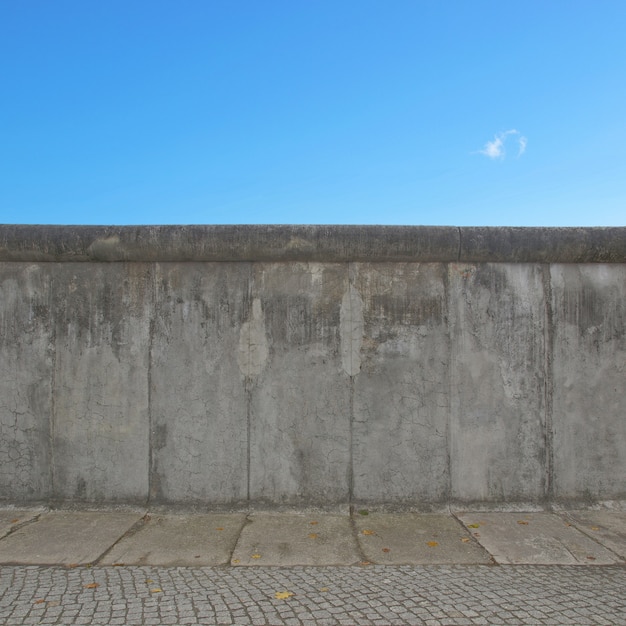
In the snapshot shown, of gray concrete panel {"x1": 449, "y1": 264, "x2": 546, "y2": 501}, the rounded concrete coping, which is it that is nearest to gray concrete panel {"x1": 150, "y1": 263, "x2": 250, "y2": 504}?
the rounded concrete coping

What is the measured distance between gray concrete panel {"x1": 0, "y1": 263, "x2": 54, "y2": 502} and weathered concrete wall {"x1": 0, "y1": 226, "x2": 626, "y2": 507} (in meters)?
0.02

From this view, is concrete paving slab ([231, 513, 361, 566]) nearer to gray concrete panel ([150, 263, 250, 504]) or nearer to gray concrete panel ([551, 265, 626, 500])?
gray concrete panel ([150, 263, 250, 504])

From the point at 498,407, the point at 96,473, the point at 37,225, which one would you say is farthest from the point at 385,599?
the point at 37,225

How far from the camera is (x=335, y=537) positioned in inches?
158

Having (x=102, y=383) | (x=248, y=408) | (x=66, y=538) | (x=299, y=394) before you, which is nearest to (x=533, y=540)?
(x=299, y=394)

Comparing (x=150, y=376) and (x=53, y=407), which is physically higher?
(x=150, y=376)

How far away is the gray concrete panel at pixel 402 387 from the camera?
4613 mm

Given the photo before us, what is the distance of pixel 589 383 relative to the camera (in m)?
4.70

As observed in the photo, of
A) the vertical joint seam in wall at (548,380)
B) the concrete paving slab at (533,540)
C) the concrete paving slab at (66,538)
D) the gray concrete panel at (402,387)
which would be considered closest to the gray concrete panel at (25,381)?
the concrete paving slab at (66,538)

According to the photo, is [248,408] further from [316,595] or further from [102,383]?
[316,595]

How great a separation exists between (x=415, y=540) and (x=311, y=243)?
2653 mm

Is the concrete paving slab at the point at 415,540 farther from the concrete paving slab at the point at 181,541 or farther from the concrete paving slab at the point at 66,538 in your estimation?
the concrete paving slab at the point at 66,538

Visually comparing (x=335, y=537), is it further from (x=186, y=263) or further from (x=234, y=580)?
(x=186, y=263)

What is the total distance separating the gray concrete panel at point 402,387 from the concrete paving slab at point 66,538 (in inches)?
83.7
